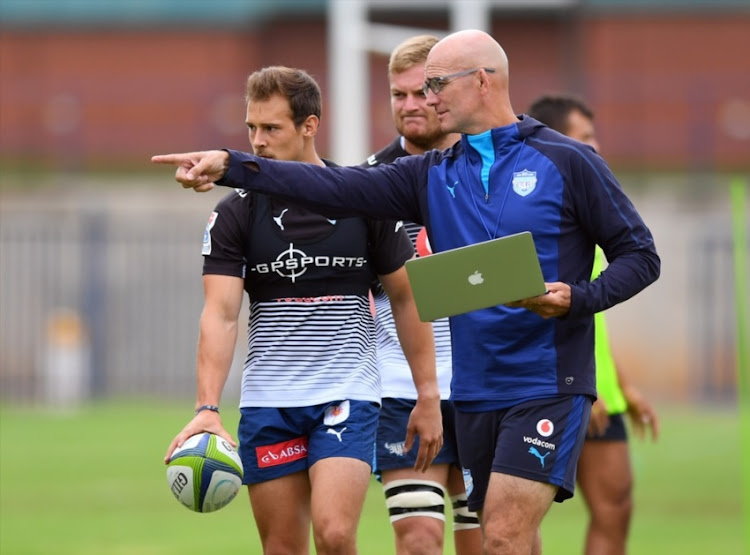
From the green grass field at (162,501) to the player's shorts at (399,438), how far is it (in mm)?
3062

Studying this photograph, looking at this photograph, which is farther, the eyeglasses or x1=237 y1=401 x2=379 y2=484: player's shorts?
x1=237 y1=401 x2=379 y2=484: player's shorts

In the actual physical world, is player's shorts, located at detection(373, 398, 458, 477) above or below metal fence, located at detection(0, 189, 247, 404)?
above

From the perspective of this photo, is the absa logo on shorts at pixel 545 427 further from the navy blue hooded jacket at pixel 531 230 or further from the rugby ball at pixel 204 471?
the rugby ball at pixel 204 471

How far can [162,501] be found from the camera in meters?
13.6

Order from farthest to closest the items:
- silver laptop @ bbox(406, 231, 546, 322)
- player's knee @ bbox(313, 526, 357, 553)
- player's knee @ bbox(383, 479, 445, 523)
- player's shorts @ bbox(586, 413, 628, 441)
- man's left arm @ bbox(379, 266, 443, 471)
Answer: player's shorts @ bbox(586, 413, 628, 441) < player's knee @ bbox(383, 479, 445, 523) < man's left arm @ bbox(379, 266, 443, 471) < player's knee @ bbox(313, 526, 357, 553) < silver laptop @ bbox(406, 231, 546, 322)

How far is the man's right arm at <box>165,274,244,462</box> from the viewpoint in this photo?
6441mm

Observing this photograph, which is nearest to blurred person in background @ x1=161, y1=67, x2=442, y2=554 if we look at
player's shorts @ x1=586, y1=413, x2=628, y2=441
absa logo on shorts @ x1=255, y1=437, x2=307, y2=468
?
absa logo on shorts @ x1=255, y1=437, x2=307, y2=468

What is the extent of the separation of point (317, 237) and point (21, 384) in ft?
64.3

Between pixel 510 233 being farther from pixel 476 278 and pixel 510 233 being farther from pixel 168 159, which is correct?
pixel 168 159

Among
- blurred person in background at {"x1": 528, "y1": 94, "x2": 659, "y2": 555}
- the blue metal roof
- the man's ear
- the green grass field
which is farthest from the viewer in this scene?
the blue metal roof

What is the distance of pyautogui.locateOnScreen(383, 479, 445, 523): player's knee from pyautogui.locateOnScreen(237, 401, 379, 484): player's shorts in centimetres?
75

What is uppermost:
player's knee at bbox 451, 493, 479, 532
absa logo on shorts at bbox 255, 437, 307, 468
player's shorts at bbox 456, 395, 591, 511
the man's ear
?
the man's ear

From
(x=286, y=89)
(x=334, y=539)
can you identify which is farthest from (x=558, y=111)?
(x=334, y=539)

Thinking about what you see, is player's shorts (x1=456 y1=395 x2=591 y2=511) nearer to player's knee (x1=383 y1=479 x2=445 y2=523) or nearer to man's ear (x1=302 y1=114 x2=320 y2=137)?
player's knee (x1=383 y1=479 x2=445 y2=523)
